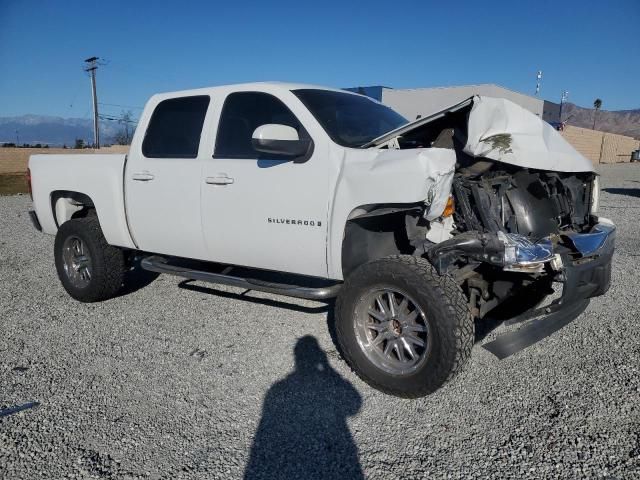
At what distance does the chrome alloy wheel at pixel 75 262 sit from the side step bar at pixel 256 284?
3.02 feet

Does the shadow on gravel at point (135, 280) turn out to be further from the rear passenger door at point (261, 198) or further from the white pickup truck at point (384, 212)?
the rear passenger door at point (261, 198)

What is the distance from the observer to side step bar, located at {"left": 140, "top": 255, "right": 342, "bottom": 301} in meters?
3.69

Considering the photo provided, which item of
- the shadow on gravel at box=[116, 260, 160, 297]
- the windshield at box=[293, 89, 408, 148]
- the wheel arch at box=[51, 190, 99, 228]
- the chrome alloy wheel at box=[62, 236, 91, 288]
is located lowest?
the shadow on gravel at box=[116, 260, 160, 297]

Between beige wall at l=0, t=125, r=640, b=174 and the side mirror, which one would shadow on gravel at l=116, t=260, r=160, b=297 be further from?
beige wall at l=0, t=125, r=640, b=174

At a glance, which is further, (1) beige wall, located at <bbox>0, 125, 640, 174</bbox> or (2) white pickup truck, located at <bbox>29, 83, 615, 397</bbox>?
(1) beige wall, located at <bbox>0, 125, 640, 174</bbox>

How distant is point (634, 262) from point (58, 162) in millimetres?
7054

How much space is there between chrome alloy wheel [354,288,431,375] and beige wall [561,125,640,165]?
41339 millimetres

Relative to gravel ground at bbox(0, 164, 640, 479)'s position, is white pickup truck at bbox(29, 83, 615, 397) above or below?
above

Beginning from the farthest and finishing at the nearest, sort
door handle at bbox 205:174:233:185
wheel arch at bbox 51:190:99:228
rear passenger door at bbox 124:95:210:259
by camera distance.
Answer: 1. wheel arch at bbox 51:190:99:228
2. rear passenger door at bbox 124:95:210:259
3. door handle at bbox 205:174:233:185

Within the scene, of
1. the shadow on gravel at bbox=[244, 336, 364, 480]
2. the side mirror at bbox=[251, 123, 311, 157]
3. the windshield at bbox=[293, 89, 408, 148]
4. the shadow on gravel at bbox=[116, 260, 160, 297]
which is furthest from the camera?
the shadow on gravel at bbox=[116, 260, 160, 297]

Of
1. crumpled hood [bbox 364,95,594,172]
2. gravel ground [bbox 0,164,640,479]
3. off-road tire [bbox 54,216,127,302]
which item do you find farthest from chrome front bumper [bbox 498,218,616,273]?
off-road tire [bbox 54,216,127,302]

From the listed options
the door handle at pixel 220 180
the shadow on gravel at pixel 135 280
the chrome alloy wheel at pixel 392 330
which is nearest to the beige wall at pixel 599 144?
the shadow on gravel at pixel 135 280

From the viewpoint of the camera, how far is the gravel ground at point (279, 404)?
266 centimetres

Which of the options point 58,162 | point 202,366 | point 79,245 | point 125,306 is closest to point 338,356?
point 202,366
